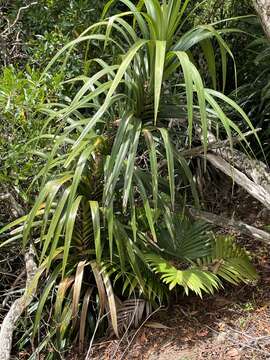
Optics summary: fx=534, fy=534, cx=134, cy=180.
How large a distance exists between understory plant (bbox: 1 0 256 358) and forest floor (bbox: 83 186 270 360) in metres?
0.11

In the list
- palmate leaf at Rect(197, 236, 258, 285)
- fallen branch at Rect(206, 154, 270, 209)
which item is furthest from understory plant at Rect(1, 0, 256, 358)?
fallen branch at Rect(206, 154, 270, 209)

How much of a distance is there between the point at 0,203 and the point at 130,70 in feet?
4.51

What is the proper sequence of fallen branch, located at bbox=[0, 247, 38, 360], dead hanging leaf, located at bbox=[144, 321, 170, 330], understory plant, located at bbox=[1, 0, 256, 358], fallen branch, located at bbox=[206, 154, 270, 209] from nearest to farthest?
understory plant, located at bbox=[1, 0, 256, 358], fallen branch, located at bbox=[0, 247, 38, 360], dead hanging leaf, located at bbox=[144, 321, 170, 330], fallen branch, located at bbox=[206, 154, 270, 209]

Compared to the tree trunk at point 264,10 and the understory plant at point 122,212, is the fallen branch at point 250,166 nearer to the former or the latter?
the understory plant at point 122,212

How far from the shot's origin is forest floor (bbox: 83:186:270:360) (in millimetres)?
2928

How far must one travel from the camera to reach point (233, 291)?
3.35 meters

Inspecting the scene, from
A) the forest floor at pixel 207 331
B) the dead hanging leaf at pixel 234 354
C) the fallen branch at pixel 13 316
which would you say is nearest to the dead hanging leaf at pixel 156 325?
the forest floor at pixel 207 331

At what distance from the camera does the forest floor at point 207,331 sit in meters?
2.93

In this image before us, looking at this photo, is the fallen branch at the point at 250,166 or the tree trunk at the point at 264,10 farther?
the fallen branch at the point at 250,166

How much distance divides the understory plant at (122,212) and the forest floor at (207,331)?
0.35 feet

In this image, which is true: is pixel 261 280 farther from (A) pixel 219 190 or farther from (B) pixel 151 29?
(B) pixel 151 29

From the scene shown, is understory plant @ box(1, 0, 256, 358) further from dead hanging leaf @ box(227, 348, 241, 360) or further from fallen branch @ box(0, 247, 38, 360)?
dead hanging leaf @ box(227, 348, 241, 360)

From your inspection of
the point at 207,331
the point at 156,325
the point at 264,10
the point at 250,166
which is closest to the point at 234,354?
the point at 207,331

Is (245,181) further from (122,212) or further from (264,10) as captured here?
(264,10)
